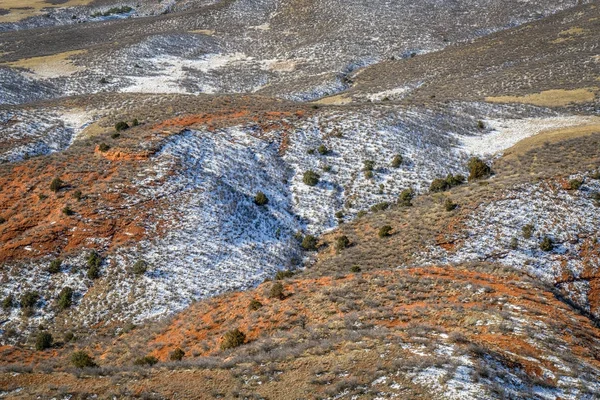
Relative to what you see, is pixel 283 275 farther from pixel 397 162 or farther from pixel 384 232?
pixel 397 162

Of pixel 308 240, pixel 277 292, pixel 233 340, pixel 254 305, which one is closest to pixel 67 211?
pixel 254 305

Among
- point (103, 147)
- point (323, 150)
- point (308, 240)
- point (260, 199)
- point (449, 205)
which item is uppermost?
point (103, 147)

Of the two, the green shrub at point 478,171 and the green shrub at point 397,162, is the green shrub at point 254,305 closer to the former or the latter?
the green shrub at point 397,162

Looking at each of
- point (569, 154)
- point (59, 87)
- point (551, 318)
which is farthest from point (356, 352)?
point (59, 87)

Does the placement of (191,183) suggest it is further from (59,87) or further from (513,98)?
A: (59,87)

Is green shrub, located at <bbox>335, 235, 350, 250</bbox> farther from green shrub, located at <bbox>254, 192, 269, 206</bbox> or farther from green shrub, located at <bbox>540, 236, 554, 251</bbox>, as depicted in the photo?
green shrub, located at <bbox>540, 236, 554, 251</bbox>
